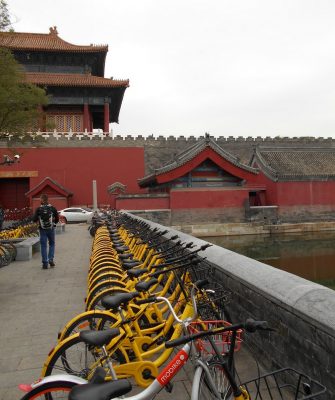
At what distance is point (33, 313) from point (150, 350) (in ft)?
8.20

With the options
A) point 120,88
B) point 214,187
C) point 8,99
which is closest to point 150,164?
point 120,88

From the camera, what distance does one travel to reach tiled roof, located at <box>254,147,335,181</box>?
22.5 meters

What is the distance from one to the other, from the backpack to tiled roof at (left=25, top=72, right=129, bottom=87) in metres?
21.5

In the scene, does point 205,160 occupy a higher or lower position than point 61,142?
lower

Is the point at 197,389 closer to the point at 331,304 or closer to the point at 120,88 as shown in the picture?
the point at 331,304

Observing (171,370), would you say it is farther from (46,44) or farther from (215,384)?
(46,44)

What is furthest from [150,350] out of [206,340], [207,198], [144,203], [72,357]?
[207,198]

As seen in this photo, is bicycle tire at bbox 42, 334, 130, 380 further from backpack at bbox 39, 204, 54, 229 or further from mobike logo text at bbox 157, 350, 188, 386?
backpack at bbox 39, 204, 54, 229

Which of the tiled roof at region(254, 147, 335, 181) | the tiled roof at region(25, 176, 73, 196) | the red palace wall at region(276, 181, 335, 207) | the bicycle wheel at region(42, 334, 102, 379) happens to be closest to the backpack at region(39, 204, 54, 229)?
the bicycle wheel at region(42, 334, 102, 379)

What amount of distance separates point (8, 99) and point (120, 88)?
56.7 ft

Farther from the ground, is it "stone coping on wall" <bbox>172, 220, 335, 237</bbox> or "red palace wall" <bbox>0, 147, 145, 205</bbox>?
"red palace wall" <bbox>0, 147, 145, 205</bbox>

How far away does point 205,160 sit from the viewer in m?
19.6

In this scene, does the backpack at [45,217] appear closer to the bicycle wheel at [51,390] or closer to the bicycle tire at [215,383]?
the bicycle wheel at [51,390]

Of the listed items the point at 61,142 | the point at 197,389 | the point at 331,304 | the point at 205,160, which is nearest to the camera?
the point at 197,389
